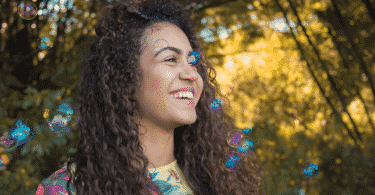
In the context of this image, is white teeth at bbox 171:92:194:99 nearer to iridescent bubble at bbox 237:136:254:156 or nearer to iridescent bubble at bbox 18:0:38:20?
iridescent bubble at bbox 237:136:254:156

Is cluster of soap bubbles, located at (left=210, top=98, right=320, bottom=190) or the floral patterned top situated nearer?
the floral patterned top

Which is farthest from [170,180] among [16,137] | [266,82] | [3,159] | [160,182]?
[266,82]

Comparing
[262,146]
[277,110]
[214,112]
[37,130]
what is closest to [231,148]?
[214,112]

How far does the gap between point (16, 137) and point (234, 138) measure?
47.1 inches

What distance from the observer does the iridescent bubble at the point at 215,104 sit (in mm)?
1899

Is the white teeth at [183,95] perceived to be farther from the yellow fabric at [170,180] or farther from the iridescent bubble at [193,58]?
the yellow fabric at [170,180]

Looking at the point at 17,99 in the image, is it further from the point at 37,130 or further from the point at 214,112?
the point at 214,112

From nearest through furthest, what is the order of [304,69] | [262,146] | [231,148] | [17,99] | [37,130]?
[231,148], [37,130], [17,99], [262,146], [304,69]

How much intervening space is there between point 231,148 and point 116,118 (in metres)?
0.69

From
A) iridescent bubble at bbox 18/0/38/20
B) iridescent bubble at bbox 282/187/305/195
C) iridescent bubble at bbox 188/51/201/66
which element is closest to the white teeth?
iridescent bubble at bbox 188/51/201/66

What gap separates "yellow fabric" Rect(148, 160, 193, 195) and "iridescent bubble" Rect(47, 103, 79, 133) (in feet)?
1.90

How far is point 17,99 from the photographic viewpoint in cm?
247

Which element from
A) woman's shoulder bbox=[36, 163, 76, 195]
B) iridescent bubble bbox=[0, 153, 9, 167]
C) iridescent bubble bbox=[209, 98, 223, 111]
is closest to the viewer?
woman's shoulder bbox=[36, 163, 76, 195]

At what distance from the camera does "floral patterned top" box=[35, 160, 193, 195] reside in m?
1.28
